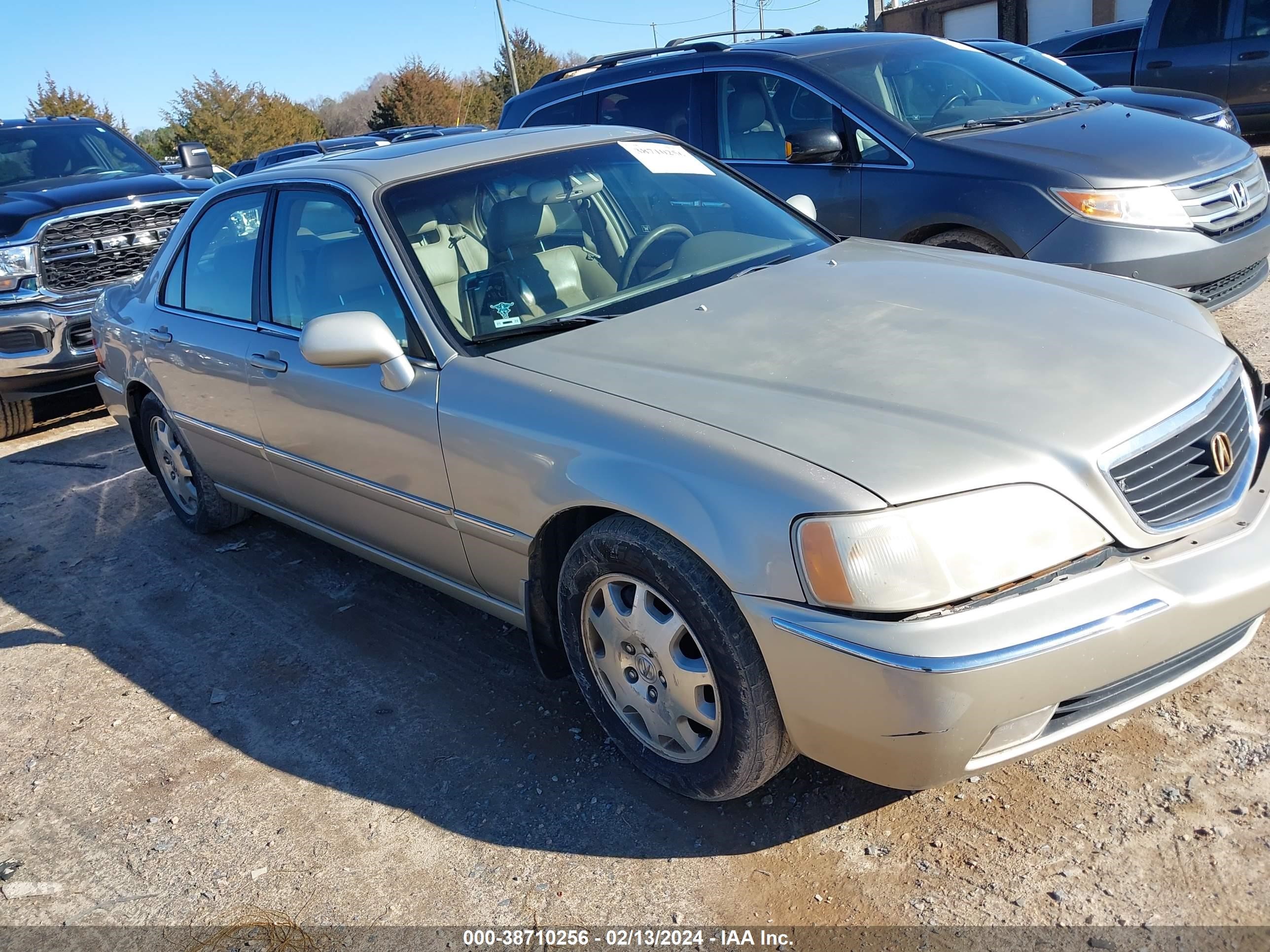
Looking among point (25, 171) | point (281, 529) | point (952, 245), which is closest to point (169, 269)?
point (281, 529)

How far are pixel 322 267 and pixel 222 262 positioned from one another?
33.6 inches

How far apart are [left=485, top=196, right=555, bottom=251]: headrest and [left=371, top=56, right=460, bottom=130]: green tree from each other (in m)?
34.5

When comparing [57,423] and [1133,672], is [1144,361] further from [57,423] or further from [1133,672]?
[57,423]

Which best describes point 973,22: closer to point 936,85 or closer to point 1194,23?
point 1194,23

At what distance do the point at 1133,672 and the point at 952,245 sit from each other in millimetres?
3551

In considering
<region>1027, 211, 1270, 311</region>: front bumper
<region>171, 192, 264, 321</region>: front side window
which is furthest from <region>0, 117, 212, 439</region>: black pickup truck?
<region>1027, 211, 1270, 311</region>: front bumper

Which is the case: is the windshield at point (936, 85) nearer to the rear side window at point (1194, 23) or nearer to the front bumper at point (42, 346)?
the front bumper at point (42, 346)

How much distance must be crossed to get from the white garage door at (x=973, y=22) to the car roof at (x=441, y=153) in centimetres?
3264

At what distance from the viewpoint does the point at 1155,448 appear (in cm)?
242

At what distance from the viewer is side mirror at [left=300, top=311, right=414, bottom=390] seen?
3150 mm

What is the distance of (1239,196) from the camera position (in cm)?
523

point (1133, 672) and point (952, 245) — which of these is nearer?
point (1133, 672)

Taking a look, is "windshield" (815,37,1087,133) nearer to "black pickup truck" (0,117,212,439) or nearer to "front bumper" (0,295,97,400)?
"black pickup truck" (0,117,212,439)

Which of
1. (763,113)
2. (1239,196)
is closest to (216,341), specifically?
(763,113)
